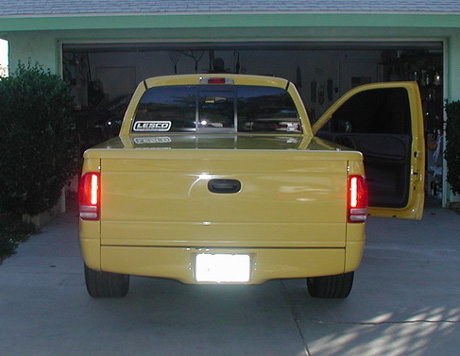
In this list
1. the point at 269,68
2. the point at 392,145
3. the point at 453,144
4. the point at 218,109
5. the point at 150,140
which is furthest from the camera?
the point at 269,68

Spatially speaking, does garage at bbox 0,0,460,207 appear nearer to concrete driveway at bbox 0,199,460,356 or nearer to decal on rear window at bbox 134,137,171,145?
decal on rear window at bbox 134,137,171,145

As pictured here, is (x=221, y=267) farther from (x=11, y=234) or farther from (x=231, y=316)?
(x=11, y=234)

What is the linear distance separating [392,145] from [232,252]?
3.66 m

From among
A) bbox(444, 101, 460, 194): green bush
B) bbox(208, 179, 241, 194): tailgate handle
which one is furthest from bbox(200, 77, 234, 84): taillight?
bbox(444, 101, 460, 194): green bush

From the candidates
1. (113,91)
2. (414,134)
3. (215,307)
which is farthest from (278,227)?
(113,91)

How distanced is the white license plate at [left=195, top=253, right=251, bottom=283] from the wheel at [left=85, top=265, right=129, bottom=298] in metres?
1.03

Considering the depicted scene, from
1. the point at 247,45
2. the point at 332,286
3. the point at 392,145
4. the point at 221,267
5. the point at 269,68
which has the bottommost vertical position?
the point at 332,286

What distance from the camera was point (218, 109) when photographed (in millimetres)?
6305

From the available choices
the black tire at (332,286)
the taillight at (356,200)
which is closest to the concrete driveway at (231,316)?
the black tire at (332,286)

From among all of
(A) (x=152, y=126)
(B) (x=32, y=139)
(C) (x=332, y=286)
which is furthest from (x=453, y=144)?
(B) (x=32, y=139)

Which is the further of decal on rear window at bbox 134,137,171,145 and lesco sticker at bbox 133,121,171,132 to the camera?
lesco sticker at bbox 133,121,171,132

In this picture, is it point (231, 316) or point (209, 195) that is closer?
point (209, 195)

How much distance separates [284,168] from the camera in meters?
4.33

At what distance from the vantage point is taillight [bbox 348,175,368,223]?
437cm
